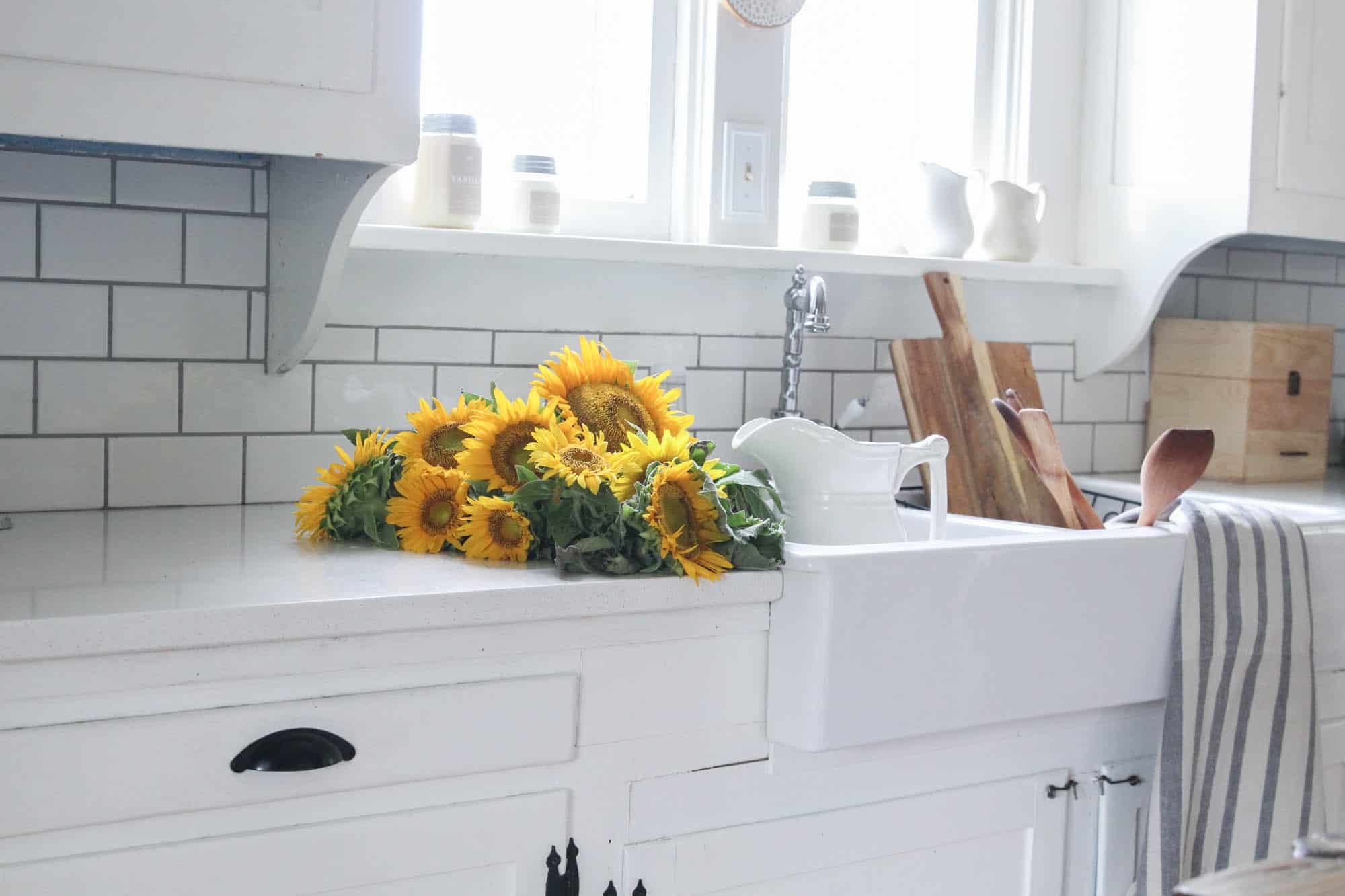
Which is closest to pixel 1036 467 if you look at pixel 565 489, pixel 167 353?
pixel 565 489

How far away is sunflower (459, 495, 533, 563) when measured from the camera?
120cm

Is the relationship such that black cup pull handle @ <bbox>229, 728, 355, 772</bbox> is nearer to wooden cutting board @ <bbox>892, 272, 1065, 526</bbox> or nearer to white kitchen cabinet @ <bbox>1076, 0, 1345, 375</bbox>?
wooden cutting board @ <bbox>892, 272, 1065, 526</bbox>

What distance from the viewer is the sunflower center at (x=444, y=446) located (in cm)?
130

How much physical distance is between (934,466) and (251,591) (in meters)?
0.80

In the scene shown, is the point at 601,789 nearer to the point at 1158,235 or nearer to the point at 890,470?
the point at 890,470

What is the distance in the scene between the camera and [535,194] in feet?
5.67

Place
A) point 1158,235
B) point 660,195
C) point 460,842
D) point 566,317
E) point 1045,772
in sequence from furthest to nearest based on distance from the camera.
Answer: point 1158,235 < point 660,195 < point 566,317 < point 1045,772 < point 460,842

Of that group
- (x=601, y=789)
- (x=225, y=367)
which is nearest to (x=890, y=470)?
(x=601, y=789)

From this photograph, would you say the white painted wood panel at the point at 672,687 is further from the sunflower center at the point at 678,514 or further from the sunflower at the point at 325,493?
the sunflower at the point at 325,493

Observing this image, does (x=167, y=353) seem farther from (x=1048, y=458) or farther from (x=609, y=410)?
(x=1048, y=458)

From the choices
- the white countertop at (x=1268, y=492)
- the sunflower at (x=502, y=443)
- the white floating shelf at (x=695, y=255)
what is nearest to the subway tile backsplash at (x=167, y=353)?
the white floating shelf at (x=695, y=255)

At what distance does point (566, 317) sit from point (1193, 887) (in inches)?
54.9

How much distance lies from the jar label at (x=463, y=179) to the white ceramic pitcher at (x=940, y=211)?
738 mm

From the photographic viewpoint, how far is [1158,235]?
2098mm
